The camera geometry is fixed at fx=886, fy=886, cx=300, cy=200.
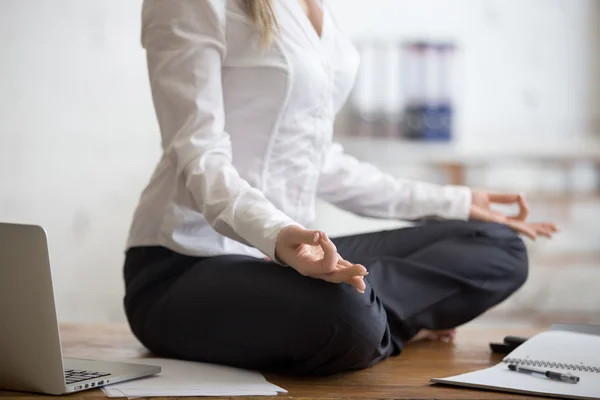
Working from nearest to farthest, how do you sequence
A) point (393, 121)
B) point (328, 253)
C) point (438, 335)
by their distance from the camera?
point (328, 253) < point (438, 335) < point (393, 121)

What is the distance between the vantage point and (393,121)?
9.00ft

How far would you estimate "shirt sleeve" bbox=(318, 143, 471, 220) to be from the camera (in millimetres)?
1485

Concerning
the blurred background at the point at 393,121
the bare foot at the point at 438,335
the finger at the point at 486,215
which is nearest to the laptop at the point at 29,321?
the bare foot at the point at 438,335

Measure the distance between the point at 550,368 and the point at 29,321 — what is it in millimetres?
629

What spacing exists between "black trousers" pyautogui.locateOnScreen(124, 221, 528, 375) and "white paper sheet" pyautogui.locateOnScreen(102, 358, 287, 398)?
3cm

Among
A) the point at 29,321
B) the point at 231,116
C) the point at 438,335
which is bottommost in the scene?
the point at 438,335

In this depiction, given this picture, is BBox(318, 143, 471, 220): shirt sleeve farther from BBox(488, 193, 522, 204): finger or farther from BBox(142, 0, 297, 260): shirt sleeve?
BBox(142, 0, 297, 260): shirt sleeve

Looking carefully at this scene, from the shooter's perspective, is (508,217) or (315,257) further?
(508,217)

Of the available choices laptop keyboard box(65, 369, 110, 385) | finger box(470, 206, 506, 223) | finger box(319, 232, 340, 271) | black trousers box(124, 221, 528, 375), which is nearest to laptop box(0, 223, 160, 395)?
laptop keyboard box(65, 369, 110, 385)

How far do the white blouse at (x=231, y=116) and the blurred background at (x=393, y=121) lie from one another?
53.4 inches

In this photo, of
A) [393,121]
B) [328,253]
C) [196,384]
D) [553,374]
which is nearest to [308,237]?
[328,253]

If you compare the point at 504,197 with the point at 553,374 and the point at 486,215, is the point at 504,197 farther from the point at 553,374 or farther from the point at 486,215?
the point at 553,374

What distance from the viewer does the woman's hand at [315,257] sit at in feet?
3.10

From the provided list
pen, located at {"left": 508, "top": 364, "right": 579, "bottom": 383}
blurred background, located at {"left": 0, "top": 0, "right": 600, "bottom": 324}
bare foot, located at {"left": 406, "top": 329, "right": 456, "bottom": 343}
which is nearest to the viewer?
pen, located at {"left": 508, "top": 364, "right": 579, "bottom": 383}
